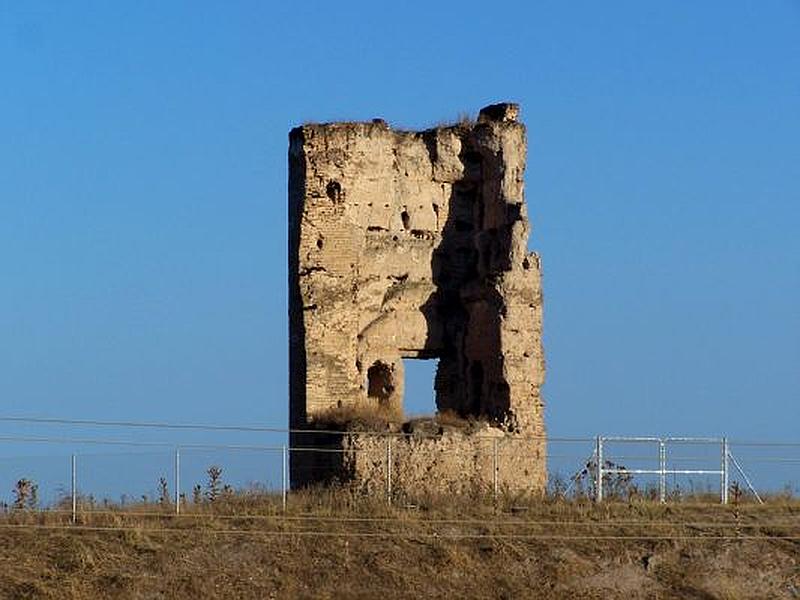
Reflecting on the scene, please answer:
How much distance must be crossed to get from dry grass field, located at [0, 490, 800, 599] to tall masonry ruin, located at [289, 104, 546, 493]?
1867mm

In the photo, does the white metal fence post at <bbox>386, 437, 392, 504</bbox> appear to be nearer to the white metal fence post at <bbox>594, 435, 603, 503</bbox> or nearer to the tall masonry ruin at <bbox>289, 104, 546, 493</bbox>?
the tall masonry ruin at <bbox>289, 104, 546, 493</bbox>

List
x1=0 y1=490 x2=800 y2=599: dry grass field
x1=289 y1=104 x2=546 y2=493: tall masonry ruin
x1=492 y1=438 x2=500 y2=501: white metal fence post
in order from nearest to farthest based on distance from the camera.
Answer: x1=0 y1=490 x2=800 y2=599: dry grass field < x1=492 y1=438 x2=500 y2=501: white metal fence post < x1=289 y1=104 x2=546 y2=493: tall masonry ruin

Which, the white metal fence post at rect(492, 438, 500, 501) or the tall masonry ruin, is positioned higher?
the tall masonry ruin

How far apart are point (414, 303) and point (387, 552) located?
27.3 feet

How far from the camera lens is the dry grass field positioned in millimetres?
26219

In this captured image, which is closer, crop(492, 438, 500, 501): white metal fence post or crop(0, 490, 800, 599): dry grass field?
crop(0, 490, 800, 599): dry grass field

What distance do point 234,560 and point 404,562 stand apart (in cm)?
241

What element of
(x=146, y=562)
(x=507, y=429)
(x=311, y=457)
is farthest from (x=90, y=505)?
(x=507, y=429)

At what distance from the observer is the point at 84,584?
25.8m

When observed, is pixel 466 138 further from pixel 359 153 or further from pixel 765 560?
pixel 765 560

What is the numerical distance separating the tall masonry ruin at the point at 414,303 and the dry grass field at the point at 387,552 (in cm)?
187

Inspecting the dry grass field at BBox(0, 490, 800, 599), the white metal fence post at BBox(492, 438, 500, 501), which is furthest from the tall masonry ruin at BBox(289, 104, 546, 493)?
the dry grass field at BBox(0, 490, 800, 599)

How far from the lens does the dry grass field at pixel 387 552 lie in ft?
86.0

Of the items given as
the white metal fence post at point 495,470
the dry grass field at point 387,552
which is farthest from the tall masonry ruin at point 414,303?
the dry grass field at point 387,552
